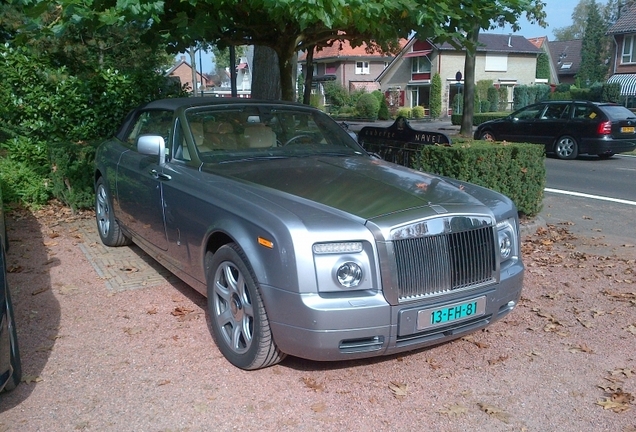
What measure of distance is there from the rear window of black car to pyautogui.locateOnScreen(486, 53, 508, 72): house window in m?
44.4

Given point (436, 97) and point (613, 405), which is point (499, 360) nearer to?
point (613, 405)

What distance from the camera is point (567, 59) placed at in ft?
273

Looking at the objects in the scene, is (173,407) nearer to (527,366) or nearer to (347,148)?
(527,366)

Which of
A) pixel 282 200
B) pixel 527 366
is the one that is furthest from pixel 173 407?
pixel 527 366

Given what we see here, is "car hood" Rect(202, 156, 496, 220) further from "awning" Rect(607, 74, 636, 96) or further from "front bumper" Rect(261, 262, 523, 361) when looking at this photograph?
"awning" Rect(607, 74, 636, 96)

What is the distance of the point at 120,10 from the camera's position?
6.49 m

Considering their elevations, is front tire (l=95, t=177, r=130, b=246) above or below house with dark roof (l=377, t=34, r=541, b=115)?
below

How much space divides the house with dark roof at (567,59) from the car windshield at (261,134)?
8240 centimetres

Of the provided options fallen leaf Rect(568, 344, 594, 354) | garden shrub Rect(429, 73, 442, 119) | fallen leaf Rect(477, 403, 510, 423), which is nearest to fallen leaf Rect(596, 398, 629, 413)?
fallen leaf Rect(477, 403, 510, 423)

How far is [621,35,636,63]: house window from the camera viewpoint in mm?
49338

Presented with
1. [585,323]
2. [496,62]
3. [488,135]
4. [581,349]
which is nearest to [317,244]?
[581,349]

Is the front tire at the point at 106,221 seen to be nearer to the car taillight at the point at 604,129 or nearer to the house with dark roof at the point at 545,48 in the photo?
the car taillight at the point at 604,129

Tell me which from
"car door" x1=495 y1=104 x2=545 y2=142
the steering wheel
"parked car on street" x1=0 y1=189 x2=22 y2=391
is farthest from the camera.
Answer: "car door" x1=495 y1=104 x2=545 y2=142

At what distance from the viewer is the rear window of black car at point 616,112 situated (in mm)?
17203
